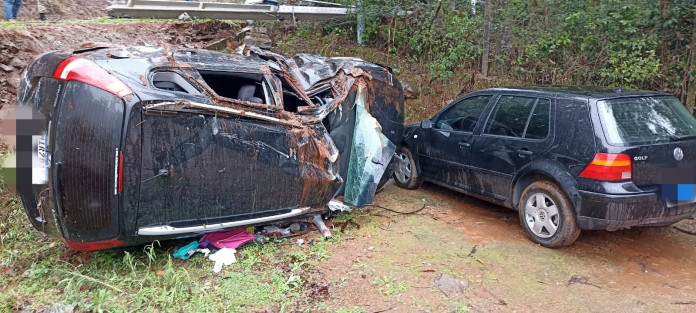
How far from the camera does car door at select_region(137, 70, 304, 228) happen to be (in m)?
3.59

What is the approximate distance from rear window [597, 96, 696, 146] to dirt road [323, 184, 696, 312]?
1.11 metres

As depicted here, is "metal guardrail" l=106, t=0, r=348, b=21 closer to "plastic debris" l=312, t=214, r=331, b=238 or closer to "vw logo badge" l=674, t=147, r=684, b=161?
"plastic debris" l=312, t=214, r=331, b=238

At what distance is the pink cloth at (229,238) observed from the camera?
4.26 m

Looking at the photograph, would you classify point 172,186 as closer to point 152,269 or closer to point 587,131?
point 152,269

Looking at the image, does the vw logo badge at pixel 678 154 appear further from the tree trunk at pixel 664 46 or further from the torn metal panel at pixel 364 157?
the tree trunk at pixel 664 46

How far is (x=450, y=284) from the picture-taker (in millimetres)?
3760

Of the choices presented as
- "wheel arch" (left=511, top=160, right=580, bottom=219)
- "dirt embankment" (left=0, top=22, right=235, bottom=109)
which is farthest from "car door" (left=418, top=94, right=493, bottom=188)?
"dirt embankment" (left=0, top=22, right=235, bottom=109)

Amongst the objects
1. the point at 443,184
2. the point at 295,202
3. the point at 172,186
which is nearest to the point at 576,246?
the point at 443,184

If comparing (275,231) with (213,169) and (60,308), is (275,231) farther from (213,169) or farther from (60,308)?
(60,308)

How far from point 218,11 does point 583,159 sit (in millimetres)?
7908

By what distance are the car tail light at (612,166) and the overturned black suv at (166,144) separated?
2.33m

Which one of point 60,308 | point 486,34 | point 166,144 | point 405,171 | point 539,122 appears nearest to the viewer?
point 60,308

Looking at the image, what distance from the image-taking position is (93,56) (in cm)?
Result: 370

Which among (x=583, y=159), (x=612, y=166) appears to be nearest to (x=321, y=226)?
(x=583, y=159)
